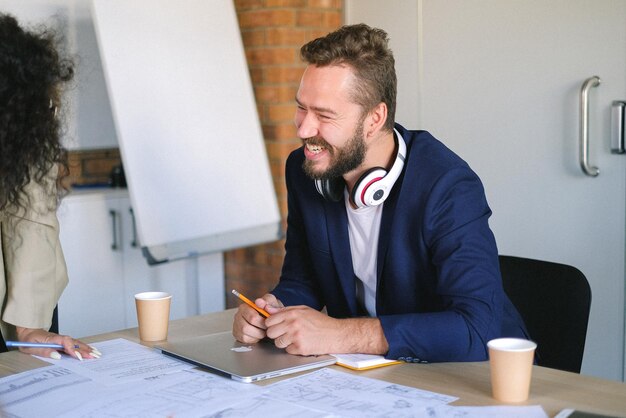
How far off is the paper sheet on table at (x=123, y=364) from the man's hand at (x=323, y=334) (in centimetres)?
19

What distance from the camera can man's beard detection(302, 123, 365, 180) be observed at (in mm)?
1977

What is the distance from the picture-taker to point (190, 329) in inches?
76.4

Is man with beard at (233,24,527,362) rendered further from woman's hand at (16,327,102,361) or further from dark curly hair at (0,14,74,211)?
dark curly hair at (0,14,74,211)

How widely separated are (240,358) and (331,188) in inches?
21.2

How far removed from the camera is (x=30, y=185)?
73.7 inches

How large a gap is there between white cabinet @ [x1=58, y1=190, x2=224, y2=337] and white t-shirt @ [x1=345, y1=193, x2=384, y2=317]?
4.92 ft

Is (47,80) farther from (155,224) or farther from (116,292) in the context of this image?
(116,292)

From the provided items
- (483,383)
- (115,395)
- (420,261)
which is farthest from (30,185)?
(483,383)

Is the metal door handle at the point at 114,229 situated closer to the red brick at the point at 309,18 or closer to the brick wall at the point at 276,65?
the brick wall at the point at 276,65

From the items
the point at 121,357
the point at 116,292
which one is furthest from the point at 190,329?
the point at 116,292

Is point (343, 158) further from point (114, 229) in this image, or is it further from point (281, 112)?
point (281, 112)

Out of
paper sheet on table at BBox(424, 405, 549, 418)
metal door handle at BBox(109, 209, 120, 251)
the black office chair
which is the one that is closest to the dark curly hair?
paper sheet on table at BBox(424, 405, 549, 418)

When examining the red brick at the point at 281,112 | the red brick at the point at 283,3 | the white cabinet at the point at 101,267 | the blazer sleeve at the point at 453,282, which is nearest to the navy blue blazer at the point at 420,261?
the blazer sleeve at the point at 453,282

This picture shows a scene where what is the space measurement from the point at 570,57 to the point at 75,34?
73.8 inches
